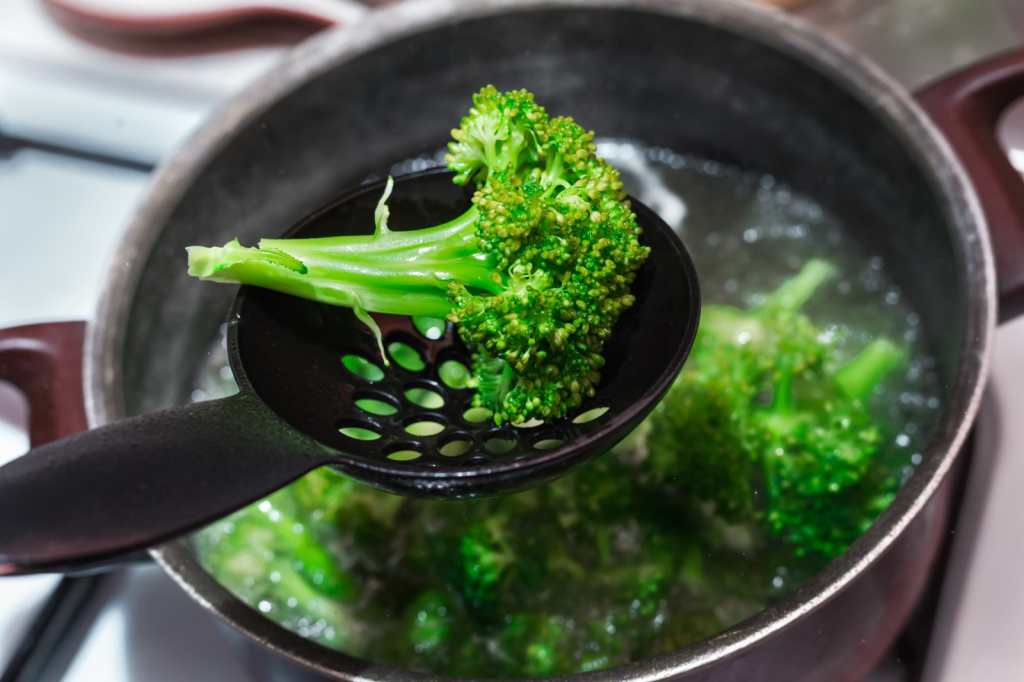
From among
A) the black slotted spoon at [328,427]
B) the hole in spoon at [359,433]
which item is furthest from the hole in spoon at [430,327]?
the hole in spoon at [359,433]

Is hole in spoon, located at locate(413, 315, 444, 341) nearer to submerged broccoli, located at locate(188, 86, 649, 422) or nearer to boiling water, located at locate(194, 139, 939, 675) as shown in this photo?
submerged broccoli, located at locate(188, 86, 649, 422)

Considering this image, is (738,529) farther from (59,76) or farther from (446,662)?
(59,76)

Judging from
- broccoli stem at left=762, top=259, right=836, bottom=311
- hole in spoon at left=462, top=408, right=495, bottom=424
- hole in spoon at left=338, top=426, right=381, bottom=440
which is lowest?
hole in spoon at left=338, top=426, right=381, bottom=440

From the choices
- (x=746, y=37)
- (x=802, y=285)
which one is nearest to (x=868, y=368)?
(x=802, y=285)

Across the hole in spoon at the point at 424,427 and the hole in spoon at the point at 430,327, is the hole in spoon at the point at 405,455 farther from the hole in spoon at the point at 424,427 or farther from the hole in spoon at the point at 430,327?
the hole in spoon at the point at 430,327

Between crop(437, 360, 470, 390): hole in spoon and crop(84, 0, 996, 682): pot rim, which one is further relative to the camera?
crop(437, 360, 470, 390): hole in spoon

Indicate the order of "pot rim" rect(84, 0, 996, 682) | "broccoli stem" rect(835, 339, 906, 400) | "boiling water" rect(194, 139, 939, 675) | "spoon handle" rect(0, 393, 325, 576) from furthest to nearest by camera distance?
"broccoli stem" rect(835, 339, 906, 400) → "boiling water" rect(194, 139, 939, 675) → "pot rim" rect(84, 0, 996, 682) → "spoon handle" rect(0, 393, 325, 576)

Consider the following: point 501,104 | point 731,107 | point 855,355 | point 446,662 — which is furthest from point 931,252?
point 446,662

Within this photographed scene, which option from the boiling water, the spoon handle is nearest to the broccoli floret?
the boiling water
